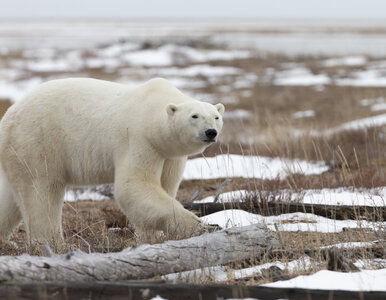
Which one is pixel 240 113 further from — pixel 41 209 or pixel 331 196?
pixel 41 209

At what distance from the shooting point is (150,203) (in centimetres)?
460

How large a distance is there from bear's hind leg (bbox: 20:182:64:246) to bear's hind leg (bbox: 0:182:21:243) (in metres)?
0.28

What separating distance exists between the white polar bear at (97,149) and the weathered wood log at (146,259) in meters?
0.61

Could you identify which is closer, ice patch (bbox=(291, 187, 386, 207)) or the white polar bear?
the white polar bear

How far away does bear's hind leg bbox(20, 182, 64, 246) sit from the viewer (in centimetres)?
512

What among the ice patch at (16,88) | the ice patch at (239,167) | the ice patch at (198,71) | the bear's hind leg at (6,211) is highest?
the ice patch at (198,71)

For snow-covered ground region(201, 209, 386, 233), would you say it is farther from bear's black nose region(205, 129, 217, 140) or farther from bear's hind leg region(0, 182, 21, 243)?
bear's hind leg region(0, 182, 21, 243)

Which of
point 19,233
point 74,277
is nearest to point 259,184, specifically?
point 19,233

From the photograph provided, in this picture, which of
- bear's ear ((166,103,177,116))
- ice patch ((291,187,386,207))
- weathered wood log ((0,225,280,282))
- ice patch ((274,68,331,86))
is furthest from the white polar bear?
ice patch ((274,68,331,86))

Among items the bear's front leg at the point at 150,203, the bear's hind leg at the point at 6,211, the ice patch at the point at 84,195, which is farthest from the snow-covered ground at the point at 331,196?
the ice patch at the point at 84,195

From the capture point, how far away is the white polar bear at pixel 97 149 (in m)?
4.63

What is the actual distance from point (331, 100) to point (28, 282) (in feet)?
57.1

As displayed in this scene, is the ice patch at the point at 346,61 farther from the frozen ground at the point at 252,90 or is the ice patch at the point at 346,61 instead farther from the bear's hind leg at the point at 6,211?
the bear's hind leg at the point at 6,211

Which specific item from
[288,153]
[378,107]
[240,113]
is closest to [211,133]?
[288,153]
